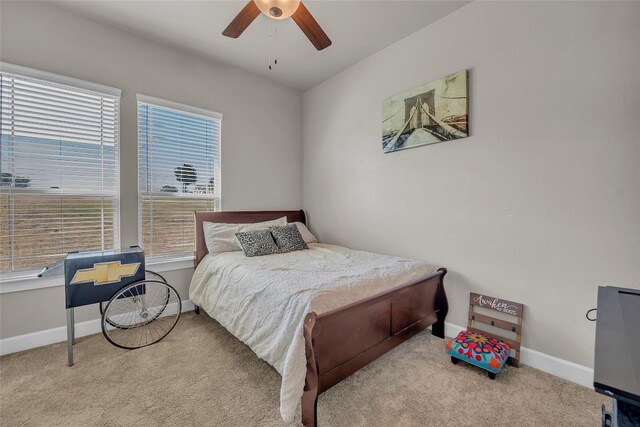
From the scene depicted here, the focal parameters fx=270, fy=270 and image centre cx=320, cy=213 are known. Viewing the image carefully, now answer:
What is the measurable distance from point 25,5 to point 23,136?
1066mm

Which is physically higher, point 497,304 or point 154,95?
point 154,95

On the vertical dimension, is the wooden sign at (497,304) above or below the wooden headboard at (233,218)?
Result: below

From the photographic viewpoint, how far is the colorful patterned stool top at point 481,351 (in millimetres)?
1850

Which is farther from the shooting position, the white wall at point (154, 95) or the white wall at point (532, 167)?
the white wall at point (154, 95)

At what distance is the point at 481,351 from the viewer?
1914 millimetres

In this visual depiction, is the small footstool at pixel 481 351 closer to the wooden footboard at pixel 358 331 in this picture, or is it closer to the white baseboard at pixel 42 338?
the wooden footboard at pixel 358 331

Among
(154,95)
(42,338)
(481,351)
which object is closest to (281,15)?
(154,95)

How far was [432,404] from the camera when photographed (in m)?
1.62

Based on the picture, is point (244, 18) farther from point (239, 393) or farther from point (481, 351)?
point (481, 351)

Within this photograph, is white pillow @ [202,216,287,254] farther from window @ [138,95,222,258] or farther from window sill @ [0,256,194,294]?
window sill @ [0,256,194,294]

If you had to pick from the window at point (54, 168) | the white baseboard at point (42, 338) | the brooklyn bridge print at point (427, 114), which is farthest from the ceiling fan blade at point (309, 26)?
the white baseboard at point (42, 338)

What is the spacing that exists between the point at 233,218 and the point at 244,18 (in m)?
2.11

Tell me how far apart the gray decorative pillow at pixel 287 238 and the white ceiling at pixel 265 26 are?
6.53 ft

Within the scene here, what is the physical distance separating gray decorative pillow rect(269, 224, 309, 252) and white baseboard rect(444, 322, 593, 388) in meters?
2.19
